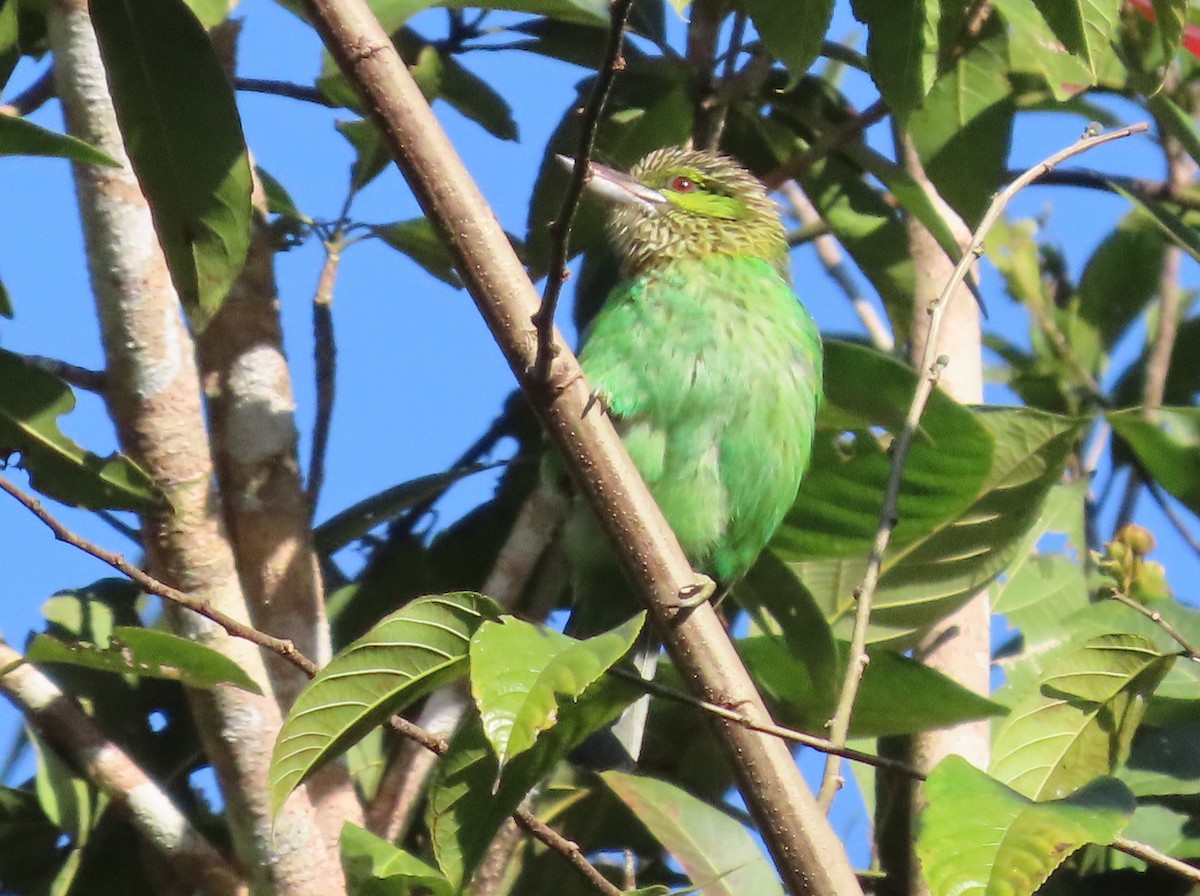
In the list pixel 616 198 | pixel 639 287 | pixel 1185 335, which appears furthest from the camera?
pixel 1185 335

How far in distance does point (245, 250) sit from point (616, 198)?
4.08 ft

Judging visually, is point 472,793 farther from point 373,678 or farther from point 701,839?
point 701,839

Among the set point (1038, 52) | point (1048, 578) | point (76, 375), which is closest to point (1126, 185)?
point (1038, 52)

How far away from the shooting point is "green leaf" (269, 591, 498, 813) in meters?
1.75

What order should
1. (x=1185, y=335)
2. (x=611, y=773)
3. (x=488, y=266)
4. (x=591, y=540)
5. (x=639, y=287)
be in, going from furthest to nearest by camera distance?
(x=1185, y=335), (x=639, y=287), (x=591, y=540), (x=611, y=773), (x=488, y=266)

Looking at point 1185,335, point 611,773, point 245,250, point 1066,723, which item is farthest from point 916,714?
point 1185,335

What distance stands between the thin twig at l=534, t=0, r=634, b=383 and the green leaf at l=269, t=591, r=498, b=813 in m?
0.31

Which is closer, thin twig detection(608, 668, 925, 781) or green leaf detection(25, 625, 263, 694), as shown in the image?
thin twig detection(608, 668, 925, 781)

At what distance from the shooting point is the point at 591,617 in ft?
10.4

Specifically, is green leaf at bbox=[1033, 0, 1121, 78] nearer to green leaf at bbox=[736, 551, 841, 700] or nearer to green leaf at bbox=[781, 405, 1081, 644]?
green leaf at bbox=[781, 405, 1081, 644]

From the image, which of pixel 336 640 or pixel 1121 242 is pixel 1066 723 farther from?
pixel 1121 242

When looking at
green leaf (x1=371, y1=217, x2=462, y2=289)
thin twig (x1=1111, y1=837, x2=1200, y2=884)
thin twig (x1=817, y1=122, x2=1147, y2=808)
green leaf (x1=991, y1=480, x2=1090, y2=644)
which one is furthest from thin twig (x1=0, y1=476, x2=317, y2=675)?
green leaf (x1=991, y1=480, x2=1090, y2=644)

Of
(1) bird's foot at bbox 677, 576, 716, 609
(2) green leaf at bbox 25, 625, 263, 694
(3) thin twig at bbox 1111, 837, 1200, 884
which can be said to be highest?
(1) bird's foot at bbox 677, 576, 716, 609

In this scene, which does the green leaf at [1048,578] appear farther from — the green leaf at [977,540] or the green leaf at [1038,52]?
the green leaf at [1038,52]
